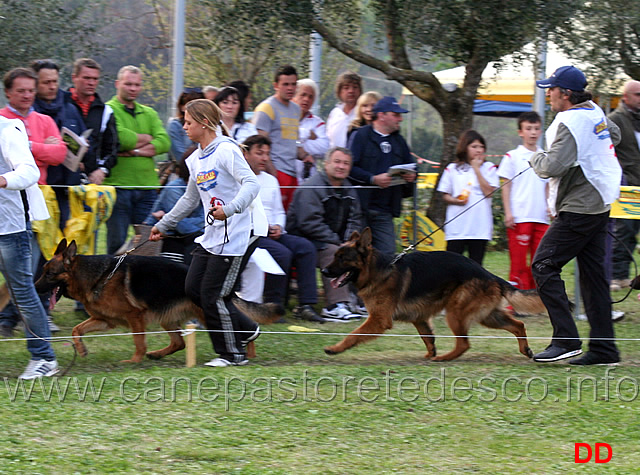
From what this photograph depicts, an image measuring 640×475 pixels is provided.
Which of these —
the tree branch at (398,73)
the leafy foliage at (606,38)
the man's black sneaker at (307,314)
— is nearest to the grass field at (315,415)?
the man's black sneaker at (307,314)

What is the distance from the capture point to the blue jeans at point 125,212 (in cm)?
747

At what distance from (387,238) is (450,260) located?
6.08 feet

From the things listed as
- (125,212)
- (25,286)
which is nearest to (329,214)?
(125,212)

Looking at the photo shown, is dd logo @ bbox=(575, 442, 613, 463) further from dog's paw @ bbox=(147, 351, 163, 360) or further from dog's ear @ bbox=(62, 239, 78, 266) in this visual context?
dog's ear @ bbox=(62, 239, 78, 266)

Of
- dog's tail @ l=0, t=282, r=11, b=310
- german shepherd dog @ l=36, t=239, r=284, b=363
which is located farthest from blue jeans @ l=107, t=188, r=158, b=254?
german shepherd dog @ l=36, t=239, r=284, b=363

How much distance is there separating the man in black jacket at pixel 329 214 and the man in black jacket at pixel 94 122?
5.88 feet

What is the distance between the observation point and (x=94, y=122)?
733cm

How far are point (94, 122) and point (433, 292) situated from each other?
3398 millimetres

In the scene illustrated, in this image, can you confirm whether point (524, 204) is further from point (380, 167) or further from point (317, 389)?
point (317, 389)

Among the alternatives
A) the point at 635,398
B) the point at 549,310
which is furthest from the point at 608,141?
the point at 635,398

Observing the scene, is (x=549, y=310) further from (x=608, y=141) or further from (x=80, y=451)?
(x=80, y=451)

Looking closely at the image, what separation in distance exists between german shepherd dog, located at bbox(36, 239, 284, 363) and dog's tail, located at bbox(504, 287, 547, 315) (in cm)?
239

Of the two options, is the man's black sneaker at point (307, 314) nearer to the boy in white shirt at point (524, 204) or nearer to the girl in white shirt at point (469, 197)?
the girl in white shirt at point (469, 197)

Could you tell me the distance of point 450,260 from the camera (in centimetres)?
639
